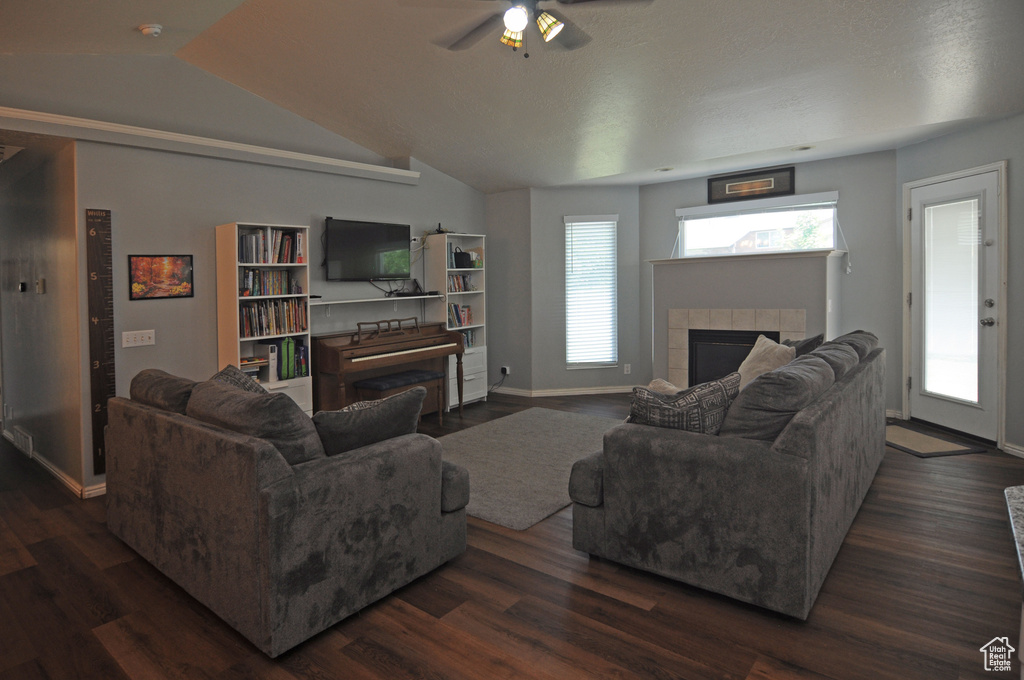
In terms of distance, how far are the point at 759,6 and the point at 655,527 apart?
2836 mm

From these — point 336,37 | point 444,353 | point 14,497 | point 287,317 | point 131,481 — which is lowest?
point 14,497

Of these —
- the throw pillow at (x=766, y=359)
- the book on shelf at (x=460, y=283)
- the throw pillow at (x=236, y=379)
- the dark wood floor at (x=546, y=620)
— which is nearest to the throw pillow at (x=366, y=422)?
the throw pillow at (x=236, y=379)

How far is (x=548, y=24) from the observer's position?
3.07 metres

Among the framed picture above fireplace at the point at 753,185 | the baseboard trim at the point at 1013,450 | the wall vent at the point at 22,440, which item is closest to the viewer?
the baseboard trim at the point at 1013,450

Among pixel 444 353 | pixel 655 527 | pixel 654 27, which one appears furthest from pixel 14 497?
pixel 654 27

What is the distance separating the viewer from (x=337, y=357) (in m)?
5.05

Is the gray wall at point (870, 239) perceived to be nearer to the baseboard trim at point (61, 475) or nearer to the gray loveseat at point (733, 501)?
the gray loveseat at point (733, 501)

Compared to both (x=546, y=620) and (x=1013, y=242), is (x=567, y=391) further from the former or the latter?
(x=546, y=620)

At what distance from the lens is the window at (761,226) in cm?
612

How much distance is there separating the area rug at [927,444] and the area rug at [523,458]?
7.61 feet

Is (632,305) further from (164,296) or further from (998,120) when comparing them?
(164,296)

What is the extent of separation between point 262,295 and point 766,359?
366 cm

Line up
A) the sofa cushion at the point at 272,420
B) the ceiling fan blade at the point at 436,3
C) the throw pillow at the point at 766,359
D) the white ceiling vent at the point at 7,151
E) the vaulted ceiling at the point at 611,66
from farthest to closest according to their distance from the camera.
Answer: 1. the white ceiling vent at the point at 7,151
2. the throw pillow at the point at 766,359
3. the ceiling fan blade at the point at 436,3
4. the vaulted ceiling at the point at 611,66
5. the sofa cushion at the point at 272,420

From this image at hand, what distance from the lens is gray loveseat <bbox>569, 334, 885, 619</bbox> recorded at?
7.55 feet
